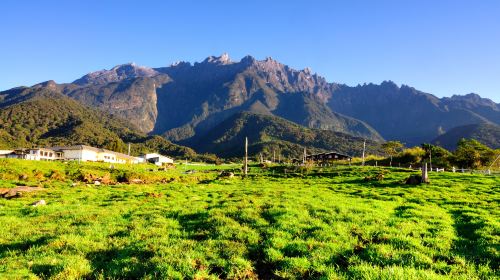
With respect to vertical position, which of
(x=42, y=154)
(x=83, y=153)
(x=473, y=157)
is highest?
(x=473, y=157)

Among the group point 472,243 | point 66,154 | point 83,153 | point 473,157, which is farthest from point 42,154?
point 472,243

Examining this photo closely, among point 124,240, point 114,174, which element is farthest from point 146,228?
point 114,174

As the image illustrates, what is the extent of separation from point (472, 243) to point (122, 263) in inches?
540

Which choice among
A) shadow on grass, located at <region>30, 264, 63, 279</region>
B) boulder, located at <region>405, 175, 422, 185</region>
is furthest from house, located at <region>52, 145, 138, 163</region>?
shadow on grass, located at <region>30, 264, 63, 279</region>

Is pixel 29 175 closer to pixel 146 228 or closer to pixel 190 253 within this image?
pixel 146 228

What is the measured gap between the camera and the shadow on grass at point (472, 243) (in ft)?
39.0

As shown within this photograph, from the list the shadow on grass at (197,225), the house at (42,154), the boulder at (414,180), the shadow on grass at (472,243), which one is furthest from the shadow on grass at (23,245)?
the house at (42,154)

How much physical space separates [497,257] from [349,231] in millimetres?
5483

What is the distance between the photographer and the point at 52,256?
1194 cm

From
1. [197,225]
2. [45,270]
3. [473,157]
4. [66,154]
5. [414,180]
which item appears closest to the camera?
[45,270]

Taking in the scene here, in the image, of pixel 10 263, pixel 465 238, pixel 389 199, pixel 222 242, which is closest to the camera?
pixel 10 263

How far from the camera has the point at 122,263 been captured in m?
11.3

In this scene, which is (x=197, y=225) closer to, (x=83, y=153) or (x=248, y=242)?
(x=248, y=242)

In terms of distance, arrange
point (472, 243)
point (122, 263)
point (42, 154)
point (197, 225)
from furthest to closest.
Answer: point (42, 154) < point (197, 225) < point (472, 243) < point (122, 263)
